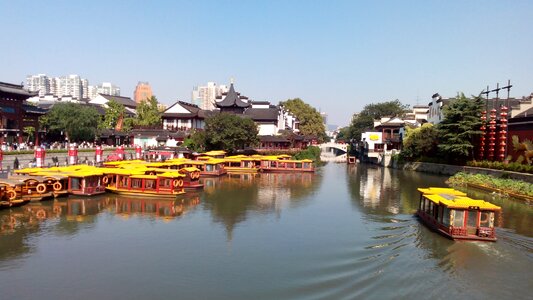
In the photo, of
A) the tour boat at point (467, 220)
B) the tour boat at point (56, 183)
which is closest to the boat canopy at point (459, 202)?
the tour boat at point (467, 220)

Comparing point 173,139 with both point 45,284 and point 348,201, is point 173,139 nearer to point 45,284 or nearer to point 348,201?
point 348,201

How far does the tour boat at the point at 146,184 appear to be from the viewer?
111 feet

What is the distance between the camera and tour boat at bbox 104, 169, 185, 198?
33938 mm

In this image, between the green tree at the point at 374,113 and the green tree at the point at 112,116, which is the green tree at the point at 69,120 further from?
the green tree at the point at 374,113

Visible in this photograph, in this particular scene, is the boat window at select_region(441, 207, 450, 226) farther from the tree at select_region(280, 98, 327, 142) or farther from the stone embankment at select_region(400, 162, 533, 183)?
the tree at select_region(280, 98, 327, 142)

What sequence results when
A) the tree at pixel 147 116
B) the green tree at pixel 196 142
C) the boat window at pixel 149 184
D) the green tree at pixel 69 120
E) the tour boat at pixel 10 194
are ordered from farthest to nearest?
1. the tree at pixel 147 116
2. the green tree at pixel 196 142
3. the green tree at pixel 69 120
4. the boat window at pixel 149 184
5. the tour boat at pixel 10 194

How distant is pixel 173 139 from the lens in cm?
7406

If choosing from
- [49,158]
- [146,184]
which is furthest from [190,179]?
[49,158]

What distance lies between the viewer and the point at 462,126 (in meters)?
53.0

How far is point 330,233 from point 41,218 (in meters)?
17.5

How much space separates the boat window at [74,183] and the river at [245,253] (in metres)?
1.68

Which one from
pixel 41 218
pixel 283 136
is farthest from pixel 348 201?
pixel 283 136

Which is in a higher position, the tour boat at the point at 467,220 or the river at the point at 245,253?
the tour boat at the point at 467,220

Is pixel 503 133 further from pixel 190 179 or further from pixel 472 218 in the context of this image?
pixel 190 179
